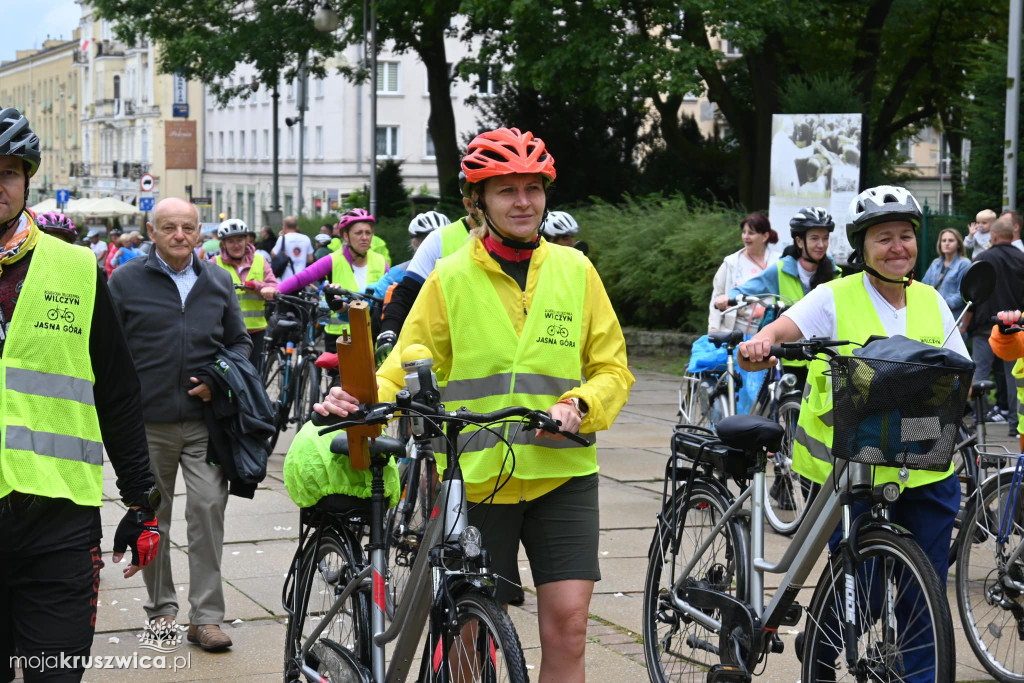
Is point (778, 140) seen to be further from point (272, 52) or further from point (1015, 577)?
point (272, 52)

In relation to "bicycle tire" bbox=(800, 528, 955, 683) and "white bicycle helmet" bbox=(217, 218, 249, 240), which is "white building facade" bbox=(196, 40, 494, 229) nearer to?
"white bicycle helmet" bbox=(217, 218, 249, 240)

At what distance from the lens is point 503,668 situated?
349 centimetres

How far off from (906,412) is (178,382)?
3.45 meters

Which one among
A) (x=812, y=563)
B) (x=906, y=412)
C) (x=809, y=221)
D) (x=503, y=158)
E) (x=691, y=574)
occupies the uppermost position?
(x=503, y=158)

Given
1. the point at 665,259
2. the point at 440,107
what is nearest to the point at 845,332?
the point at 665,259

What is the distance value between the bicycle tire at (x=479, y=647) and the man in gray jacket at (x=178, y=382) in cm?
282

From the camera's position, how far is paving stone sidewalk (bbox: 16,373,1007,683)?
591 cm

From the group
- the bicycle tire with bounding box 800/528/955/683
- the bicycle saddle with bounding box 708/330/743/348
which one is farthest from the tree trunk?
the bicycle tire with bounding box 800/528/955/683

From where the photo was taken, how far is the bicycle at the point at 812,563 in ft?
13.5

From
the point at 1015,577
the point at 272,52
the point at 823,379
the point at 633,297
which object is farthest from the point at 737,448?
the point at 272,52

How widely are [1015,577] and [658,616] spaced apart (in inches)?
60.1

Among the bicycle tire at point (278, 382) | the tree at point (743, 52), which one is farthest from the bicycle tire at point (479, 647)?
the tree at point (743, 52)

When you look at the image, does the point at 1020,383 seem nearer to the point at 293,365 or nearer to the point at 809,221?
the point at 809,221

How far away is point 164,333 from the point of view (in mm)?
6332
